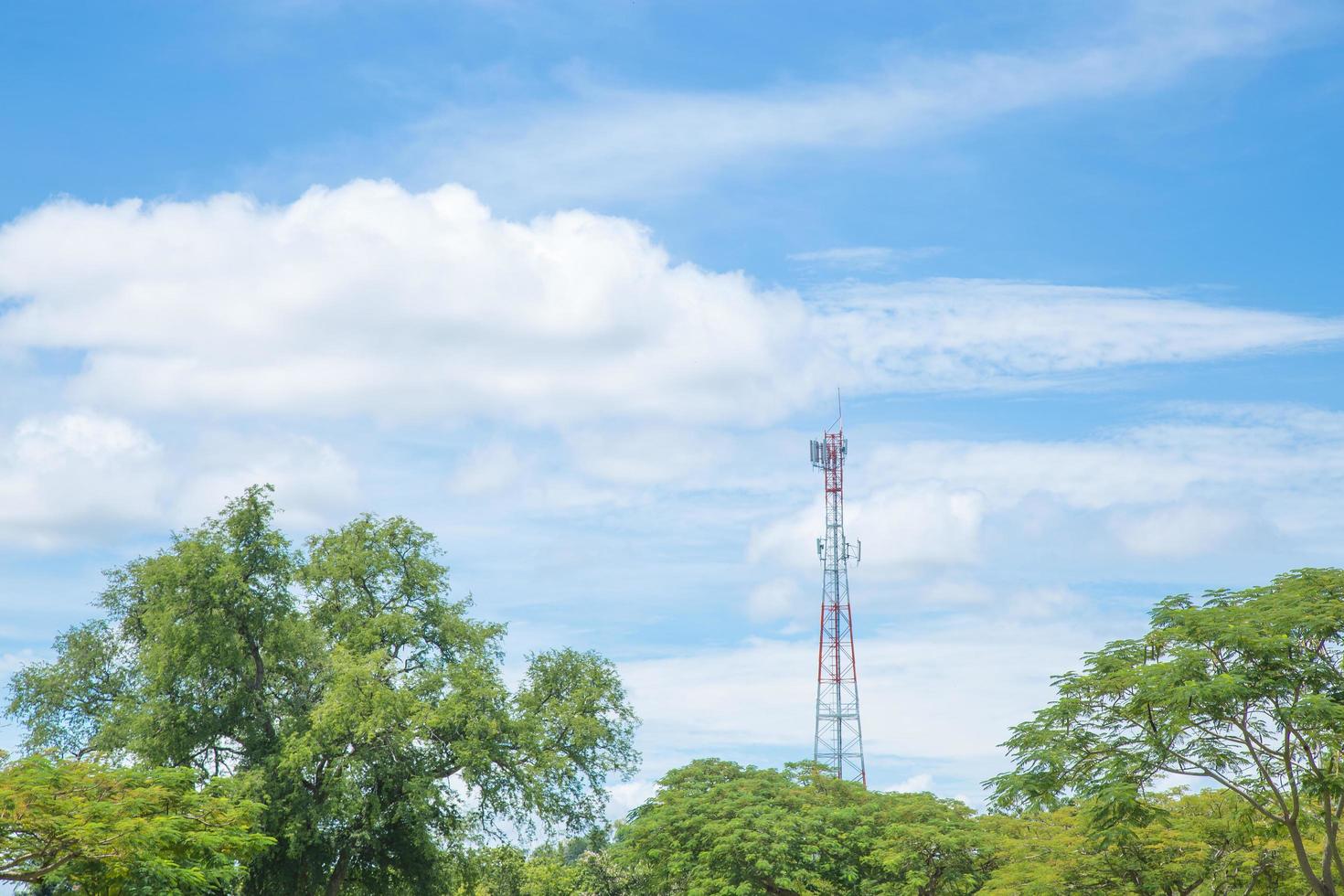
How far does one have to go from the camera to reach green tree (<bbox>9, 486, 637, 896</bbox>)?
32.9 metres

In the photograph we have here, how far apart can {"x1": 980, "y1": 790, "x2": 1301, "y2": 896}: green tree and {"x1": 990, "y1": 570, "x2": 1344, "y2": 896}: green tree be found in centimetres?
401

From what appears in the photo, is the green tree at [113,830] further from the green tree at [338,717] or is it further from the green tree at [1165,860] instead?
the green tree at [1165,860]

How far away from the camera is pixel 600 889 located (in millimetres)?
51062

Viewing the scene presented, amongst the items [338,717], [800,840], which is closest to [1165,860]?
[800,840]

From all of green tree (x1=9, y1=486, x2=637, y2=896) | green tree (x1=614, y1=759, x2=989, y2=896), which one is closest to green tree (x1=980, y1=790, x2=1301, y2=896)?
green tree (x1=614, y1=759, x2=989, y2=896)

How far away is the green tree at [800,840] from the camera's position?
3459 cm

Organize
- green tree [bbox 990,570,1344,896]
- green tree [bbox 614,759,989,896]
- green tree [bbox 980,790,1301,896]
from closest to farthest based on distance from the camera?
1. green tree [bbox 990,570,1344,896]
2. green tree [bbox 980,790,1301,896]
3. green tree [bbox 614,759,989,896]

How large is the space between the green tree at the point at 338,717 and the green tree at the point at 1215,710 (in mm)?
14096

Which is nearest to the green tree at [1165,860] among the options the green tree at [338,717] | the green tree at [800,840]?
the green tree at [800,840]

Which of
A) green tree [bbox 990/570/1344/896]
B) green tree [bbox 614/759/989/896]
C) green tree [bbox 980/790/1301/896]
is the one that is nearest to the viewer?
green tree [bbox 990/570/1344/896]

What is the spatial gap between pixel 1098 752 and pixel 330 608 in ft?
74.8

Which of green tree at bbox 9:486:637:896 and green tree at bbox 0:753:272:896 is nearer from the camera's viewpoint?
green tree at bbox 0:753:272:896

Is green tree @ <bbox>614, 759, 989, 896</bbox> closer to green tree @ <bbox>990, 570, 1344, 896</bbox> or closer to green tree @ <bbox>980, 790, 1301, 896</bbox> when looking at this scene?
green tree @ <bbox>980, 790, 1301, 896</bbox>

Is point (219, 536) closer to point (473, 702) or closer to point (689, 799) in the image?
point (473, 702)
